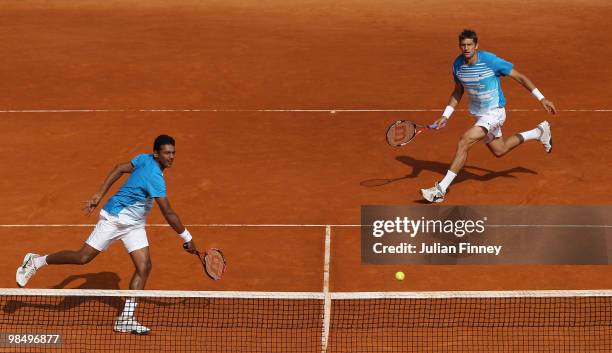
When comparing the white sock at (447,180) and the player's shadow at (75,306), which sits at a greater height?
the white sock at (447,180)

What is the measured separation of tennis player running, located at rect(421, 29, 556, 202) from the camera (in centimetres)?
1269

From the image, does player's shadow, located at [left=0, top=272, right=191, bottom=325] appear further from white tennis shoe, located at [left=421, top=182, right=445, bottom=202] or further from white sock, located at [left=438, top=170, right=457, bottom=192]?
white sock, located at [left=438, top=170, right=457, bottom=192]

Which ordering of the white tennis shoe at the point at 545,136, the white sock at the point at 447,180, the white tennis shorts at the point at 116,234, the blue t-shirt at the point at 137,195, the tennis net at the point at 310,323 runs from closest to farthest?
1. the tennis net at the point at 310,323
2. the blue t-shirt at the point at 137,195
3. the white tennis shorts at the point at 116,234
4. the white sock at the point at 447,180
5. the white tennis shoe at the point at 545,136

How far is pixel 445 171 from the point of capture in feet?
47.0

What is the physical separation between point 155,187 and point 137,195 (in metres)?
0.30

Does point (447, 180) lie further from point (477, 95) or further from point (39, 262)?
point (39, 262)

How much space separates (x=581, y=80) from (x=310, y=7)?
8412 mm

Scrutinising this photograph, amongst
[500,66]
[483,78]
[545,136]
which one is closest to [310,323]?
[483,78]

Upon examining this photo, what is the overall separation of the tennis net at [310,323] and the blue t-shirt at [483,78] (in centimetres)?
347

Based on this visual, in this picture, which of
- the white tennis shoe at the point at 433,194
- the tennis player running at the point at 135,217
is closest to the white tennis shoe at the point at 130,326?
the tennis player running at the point at 135,217

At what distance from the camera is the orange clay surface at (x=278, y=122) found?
1176 centimetres

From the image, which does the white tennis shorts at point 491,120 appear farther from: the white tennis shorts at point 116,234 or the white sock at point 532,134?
the white tennis shorts at point 116,234

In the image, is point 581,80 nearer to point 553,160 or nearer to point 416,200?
point 553,160

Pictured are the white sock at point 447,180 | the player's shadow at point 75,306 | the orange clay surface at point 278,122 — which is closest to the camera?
the player's shadow at point 75,306
